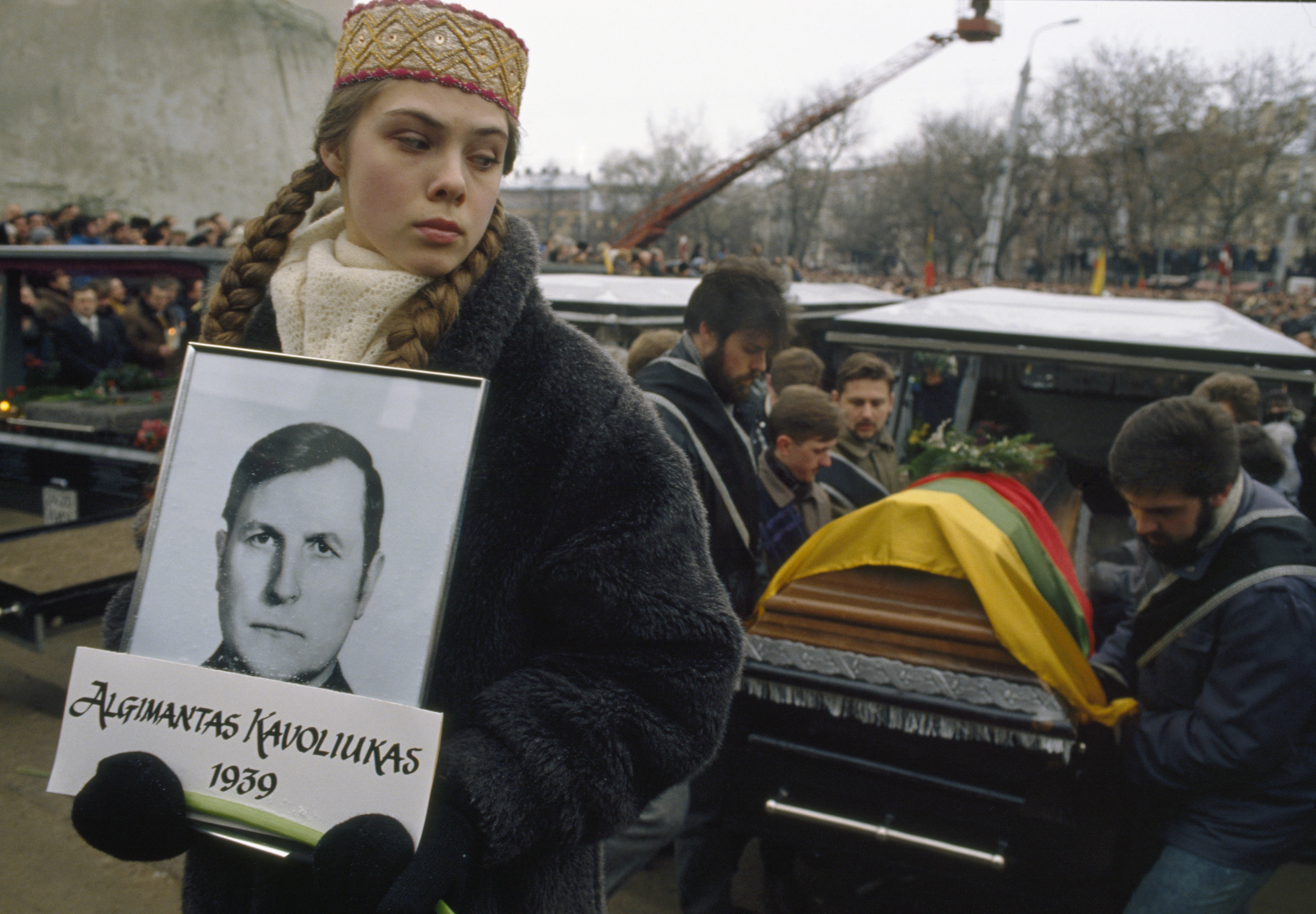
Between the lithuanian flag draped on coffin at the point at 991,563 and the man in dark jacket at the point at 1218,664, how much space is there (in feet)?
0.74

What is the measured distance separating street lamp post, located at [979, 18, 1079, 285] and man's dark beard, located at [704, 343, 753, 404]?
14.1 meters

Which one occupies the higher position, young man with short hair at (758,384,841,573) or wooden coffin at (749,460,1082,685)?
young man with short hair at (758,384,841,573)

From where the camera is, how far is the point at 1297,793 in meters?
2.31

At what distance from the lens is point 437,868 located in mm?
956

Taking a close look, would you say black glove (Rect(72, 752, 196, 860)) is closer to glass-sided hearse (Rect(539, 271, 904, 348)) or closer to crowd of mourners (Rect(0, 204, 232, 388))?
glass-sided hearse (Rect(539, 271, 904, 348))

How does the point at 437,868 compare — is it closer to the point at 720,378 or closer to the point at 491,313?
the point at 491,313

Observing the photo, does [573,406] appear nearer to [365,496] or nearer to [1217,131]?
[365,496]

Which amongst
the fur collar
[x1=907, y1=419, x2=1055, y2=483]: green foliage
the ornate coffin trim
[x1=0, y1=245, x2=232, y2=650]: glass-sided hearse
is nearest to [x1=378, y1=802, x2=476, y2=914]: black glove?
the fur collar

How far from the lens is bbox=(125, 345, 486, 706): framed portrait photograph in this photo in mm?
1021

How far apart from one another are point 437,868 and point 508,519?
0.42 metres

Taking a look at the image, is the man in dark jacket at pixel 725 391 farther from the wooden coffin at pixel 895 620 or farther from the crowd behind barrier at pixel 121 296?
the wooden coffin at pixel 895 620

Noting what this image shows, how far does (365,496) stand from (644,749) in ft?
1.53

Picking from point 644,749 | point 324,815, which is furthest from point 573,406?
point 324,815

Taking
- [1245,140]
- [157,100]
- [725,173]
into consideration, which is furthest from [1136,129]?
[157,100]
